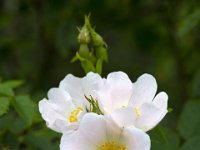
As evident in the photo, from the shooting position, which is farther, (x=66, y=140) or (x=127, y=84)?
(x=127, y=84)

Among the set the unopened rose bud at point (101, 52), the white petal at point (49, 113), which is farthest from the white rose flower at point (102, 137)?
the unopened rose bud at point (101, 52)

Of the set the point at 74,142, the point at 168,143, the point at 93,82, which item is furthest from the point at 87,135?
the point at 168,143

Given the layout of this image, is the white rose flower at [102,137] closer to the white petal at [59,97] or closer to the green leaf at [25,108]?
the white petal at [59,97]

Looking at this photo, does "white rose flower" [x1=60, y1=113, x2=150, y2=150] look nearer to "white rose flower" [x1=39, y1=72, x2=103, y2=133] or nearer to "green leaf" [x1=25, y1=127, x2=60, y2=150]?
"white rose flower" [x1=39, y1=72, x2=103, y2=133]

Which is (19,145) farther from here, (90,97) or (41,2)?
(41,2)

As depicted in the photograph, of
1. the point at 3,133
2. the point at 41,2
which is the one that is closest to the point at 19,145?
the point at 3,133

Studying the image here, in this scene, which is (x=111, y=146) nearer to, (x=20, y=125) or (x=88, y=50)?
(x=88, y=50)
